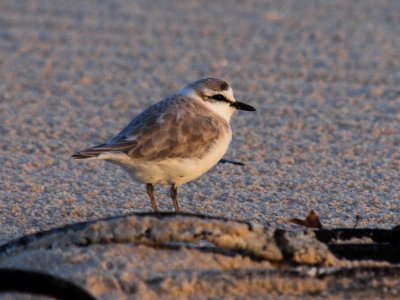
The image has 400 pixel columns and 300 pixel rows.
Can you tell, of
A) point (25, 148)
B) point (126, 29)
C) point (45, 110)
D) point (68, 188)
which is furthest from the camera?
point (126, 29)

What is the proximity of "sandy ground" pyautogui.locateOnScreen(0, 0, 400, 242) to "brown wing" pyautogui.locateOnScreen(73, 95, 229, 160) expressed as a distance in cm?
38

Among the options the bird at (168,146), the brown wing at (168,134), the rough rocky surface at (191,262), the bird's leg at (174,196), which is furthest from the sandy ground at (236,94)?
the rough rocky surface at (191,262)

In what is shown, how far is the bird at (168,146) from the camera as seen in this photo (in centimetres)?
443

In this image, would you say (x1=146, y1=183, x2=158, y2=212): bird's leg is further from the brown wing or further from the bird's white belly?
the brown wing

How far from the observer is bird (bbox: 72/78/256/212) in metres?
4.43

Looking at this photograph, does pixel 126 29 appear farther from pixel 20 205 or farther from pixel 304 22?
pixel 20 205

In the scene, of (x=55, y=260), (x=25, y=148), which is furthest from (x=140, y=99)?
(x=55, y=260)

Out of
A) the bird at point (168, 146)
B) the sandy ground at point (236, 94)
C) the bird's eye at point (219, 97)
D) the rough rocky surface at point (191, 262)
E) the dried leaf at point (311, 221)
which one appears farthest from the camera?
the bird's eye at point (219, 97)

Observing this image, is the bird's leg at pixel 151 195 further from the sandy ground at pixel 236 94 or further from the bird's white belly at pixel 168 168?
the sandy ground at pixel 236 94

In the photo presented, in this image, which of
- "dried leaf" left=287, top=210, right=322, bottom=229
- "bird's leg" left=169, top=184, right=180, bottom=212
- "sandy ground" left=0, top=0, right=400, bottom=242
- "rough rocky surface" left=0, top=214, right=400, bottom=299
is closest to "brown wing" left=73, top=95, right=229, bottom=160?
"bird's leg" left=169, top=184, right=180, bottom=212

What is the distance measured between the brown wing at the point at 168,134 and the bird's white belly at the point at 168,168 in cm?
3

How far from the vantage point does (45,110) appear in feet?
21.7

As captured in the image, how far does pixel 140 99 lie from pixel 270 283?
3.77m

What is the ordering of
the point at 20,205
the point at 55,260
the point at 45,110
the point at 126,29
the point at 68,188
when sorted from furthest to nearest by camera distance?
the point at 126,29 → the point at 45,110 → the point at 68,188 → the point at 20,205 → the point at 55,260
